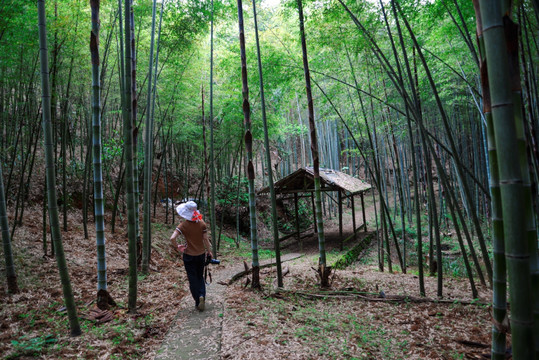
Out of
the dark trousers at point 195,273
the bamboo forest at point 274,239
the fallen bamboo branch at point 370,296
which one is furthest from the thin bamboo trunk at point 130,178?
the fallen bamboo branch at point 370,296

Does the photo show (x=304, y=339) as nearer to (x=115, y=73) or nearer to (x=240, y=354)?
(x=240, y=354)

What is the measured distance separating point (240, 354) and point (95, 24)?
3.11m

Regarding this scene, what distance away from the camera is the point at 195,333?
2.50 meters

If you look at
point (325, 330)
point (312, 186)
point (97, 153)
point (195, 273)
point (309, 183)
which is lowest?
point (325, 330)

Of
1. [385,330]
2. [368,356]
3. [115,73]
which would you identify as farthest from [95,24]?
[115,73]

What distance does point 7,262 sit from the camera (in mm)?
3283

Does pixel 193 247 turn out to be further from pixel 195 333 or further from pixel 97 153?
pixel 97 153

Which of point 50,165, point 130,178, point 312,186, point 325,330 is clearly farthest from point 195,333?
point 312,186

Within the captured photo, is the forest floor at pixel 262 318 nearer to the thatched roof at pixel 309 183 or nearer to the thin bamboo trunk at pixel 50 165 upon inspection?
the thin bamboo trunk at pixel 50 165

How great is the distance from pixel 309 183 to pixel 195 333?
6994mm

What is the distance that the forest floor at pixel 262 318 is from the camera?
2.20 m

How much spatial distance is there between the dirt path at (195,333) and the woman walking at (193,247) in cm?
16

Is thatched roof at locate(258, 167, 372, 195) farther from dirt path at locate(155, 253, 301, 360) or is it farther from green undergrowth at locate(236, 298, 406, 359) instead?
dirt path at locate(155, 253, 301, 360)

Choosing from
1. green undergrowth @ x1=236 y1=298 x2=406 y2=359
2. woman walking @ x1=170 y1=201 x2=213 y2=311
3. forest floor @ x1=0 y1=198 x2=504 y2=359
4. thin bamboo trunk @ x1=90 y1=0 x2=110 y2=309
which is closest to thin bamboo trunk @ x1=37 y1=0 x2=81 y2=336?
forest floor @ x1=0 y1=198 x2=504 y2=359
